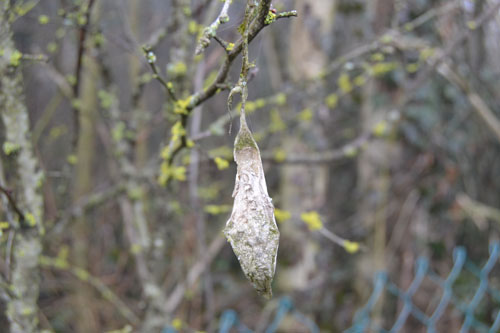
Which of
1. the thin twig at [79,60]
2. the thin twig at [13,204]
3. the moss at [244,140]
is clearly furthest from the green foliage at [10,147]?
the moss at [244,140]

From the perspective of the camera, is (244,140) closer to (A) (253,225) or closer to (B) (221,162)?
(A) (253,225)

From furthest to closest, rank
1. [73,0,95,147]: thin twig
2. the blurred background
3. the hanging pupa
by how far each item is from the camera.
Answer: the blurred background, [73,0,95,147]: thin twig, the hanging pupa

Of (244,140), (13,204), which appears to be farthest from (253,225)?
(13,204)

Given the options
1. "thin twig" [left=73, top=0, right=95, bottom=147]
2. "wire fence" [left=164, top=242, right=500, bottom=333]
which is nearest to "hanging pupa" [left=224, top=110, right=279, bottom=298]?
"thin twig" [left=73, top=0, right=95, bottom=147]

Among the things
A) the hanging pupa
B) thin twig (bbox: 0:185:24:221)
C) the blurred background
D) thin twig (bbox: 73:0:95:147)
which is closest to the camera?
the hanging pupa

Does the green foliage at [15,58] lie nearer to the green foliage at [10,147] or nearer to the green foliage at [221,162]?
the green foliage at [10,147]

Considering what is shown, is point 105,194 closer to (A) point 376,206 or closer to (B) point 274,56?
(B) point 274,56

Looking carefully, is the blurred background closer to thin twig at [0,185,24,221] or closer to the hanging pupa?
thin twig at [0,185,24,221]
